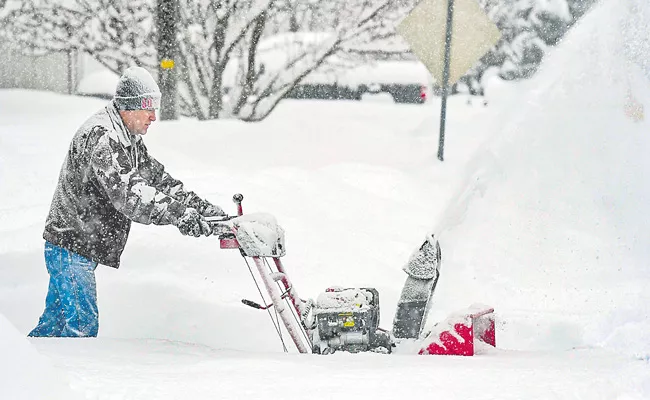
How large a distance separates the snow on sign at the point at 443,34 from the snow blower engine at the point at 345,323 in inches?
232

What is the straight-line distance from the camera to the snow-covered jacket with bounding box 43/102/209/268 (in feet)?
13.9

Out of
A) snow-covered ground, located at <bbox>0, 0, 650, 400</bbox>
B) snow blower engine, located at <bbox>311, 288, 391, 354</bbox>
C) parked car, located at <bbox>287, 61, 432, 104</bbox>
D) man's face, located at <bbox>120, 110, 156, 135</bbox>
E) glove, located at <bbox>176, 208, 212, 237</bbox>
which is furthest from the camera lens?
parked car, located at <bbox>287, 61, 432, 104</bbox>

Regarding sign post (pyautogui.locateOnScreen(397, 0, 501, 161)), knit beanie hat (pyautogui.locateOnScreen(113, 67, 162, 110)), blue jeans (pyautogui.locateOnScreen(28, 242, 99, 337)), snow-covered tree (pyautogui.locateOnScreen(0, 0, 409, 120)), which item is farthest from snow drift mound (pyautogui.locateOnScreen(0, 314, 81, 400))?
snow-covered tree (pyautogui.locateOnScreen(0, 0, 409, 120))

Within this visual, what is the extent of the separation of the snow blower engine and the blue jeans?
112 cm

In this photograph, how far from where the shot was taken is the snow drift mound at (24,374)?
2500 mm

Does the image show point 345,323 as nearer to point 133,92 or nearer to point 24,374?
point 133,92

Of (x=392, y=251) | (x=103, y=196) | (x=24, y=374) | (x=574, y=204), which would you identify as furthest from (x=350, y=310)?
(x=574, y=204)

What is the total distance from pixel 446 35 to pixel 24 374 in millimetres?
7958

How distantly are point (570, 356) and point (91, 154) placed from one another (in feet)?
8.27

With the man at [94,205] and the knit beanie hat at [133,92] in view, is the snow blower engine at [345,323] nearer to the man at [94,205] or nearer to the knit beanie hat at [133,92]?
the man at [94,205]

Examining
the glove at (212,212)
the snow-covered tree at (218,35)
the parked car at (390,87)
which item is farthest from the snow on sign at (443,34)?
the parked car at (390,87)

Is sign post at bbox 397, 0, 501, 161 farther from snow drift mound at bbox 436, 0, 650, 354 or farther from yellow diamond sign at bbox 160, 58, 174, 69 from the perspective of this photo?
yellow diamond sign at bbox 160, 58, 174, 69

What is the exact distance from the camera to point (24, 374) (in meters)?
2.57

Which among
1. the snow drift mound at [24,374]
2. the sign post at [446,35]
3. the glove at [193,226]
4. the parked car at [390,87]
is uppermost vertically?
the sign post at [446,35]
